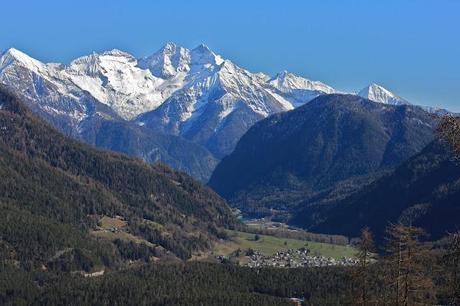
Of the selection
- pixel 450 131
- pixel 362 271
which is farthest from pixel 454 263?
pixel 362 271

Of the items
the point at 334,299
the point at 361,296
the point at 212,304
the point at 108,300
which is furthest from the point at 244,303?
the point at 361,296

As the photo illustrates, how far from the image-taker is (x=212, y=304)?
184375mm

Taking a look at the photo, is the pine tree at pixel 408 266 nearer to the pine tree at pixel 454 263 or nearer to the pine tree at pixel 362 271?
the pine tree at pixel 362 271

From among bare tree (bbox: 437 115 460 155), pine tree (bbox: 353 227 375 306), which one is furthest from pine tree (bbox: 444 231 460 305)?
pine tree (bbox: 353 227 375 306)

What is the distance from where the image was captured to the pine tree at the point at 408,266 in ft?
174

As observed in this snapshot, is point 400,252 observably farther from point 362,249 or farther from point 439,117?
point 439,117

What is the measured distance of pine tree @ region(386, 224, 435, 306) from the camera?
5294 centimetres

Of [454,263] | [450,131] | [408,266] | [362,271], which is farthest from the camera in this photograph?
[362,271]

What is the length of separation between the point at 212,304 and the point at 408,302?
134m

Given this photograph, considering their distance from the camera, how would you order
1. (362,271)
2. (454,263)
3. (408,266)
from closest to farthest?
(454,263) < (408,266) < (362,271)

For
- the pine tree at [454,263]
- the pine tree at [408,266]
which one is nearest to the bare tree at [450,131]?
the pine tree at [454,263]

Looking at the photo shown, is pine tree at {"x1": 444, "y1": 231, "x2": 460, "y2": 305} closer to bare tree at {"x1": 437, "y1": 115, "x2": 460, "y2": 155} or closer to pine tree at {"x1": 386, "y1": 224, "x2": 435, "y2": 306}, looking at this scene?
bare tree at {"x1": 437, "y1": 115, "x2": 460, "y2": 155}

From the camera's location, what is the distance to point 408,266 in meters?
53.6

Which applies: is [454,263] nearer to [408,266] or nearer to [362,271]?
[408,266]
